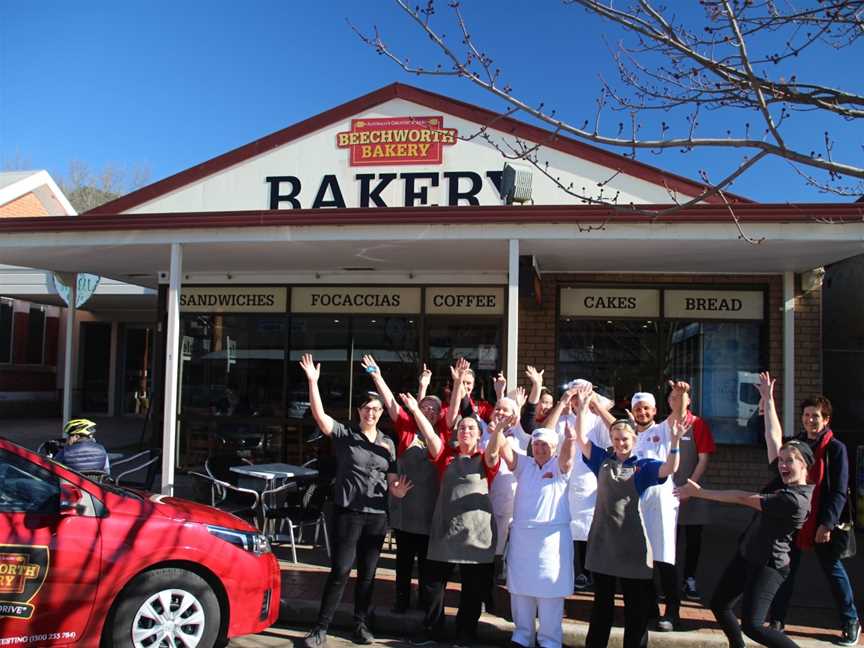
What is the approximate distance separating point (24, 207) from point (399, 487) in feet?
63.6

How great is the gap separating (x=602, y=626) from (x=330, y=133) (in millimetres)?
8266

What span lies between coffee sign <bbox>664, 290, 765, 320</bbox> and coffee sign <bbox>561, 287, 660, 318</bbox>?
8.7 inches

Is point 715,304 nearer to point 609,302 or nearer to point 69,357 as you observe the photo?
point 609,302

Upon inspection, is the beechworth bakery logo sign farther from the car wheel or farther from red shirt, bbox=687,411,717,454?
the car wheel

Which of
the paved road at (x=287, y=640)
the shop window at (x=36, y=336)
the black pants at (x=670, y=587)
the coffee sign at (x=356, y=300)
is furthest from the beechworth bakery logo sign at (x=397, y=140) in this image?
the shop window at (x=36, y=336)

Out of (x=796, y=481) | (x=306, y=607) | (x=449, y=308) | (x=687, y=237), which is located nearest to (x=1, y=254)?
(x=449, y=308)

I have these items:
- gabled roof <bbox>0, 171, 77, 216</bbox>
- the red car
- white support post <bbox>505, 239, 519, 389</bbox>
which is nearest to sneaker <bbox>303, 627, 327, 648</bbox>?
the red car

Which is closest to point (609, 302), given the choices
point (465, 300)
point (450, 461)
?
point (465, 300)

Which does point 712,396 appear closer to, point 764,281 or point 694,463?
point 764,281

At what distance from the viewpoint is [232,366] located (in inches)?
429

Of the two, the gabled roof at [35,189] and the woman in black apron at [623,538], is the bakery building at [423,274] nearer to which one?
the woman in black apron at [623,538]

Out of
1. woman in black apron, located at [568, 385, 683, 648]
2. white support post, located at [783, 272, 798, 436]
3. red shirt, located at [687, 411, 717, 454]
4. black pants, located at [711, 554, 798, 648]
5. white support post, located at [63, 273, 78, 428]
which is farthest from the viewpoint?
white support post, located at [63, 273, 78, 428]

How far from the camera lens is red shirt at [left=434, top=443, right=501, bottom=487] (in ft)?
16.6

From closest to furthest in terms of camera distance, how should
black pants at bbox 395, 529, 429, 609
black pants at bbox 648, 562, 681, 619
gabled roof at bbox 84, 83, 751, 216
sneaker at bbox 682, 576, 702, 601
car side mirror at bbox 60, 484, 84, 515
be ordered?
car side mirror at bbox 60, 484, 84, 515 < black pants at bbox 648, 562, 681, 619 < black pants at bbox 395, 529, 429, 609 < sneaker at bbox 682, 576, 702, 601 < gabled roof at bbox 84, 83, 751, 216
